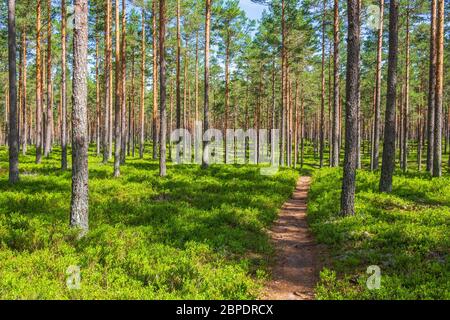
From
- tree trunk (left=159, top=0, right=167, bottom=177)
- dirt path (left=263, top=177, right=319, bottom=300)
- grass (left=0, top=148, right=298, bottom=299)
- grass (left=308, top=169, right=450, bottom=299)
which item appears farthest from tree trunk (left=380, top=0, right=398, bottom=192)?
tree trunk (left=159, top=0, right=167, bottom=177)

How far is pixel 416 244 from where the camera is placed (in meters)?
8.34

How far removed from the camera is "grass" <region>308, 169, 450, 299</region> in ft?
21.1

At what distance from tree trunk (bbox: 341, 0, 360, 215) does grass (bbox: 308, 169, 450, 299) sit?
81 centimetres

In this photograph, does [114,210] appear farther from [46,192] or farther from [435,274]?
[435,274]

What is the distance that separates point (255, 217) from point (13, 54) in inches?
491

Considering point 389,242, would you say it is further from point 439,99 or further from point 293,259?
point 439,99

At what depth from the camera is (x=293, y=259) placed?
337 inches

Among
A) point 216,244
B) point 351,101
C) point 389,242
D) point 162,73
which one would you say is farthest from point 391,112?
point 162,73

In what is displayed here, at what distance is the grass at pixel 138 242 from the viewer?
250 inches

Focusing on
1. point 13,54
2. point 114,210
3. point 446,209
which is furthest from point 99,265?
point 13,54

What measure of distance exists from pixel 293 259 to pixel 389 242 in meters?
2.53

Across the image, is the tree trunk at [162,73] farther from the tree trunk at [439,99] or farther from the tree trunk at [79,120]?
the tree trunk at [439,99]

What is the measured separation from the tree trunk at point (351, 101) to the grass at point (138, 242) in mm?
2724

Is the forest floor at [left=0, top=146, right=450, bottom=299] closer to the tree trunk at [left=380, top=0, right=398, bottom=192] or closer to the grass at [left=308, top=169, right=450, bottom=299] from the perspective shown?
the grass at [left=308, top=169, right=450, bottom=299]
